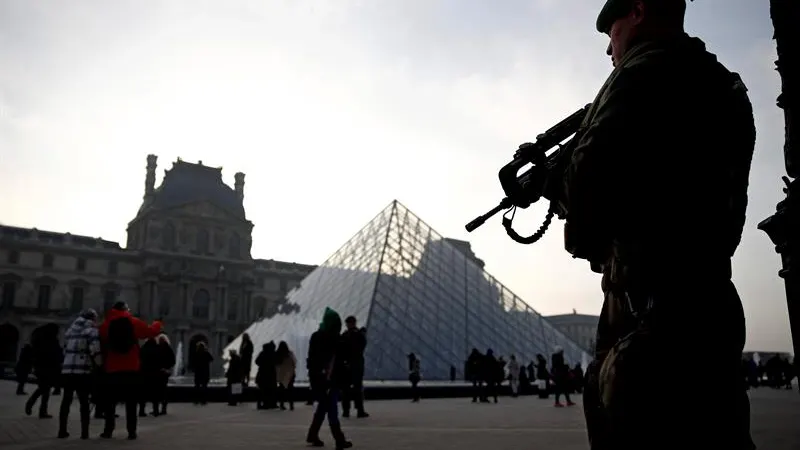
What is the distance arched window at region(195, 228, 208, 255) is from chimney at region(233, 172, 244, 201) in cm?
885

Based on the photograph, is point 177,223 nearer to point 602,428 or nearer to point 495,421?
point 495,421

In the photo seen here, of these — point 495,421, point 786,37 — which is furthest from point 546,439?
point 786,37

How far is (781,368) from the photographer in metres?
25.8

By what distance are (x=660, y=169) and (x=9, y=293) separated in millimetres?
56671

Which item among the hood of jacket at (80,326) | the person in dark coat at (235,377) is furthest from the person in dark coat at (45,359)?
the person in dark coat at (235,377)

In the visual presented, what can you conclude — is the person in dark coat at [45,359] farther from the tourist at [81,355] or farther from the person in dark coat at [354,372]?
the person in dark coat at [354,372]

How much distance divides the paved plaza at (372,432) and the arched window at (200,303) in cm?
4530

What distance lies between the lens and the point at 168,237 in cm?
5438

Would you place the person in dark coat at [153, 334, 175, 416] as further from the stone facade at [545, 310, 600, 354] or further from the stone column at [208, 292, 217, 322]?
the stone facade at [545, 310, 600, 354]

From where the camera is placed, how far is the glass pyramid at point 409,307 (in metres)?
21.6

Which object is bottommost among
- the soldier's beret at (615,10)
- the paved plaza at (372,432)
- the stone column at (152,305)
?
the paved plaza at (372,432)

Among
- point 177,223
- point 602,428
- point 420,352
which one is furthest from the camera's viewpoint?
point 177,223

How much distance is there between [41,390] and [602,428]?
35.4 feet

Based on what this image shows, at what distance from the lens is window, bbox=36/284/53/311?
164ft
